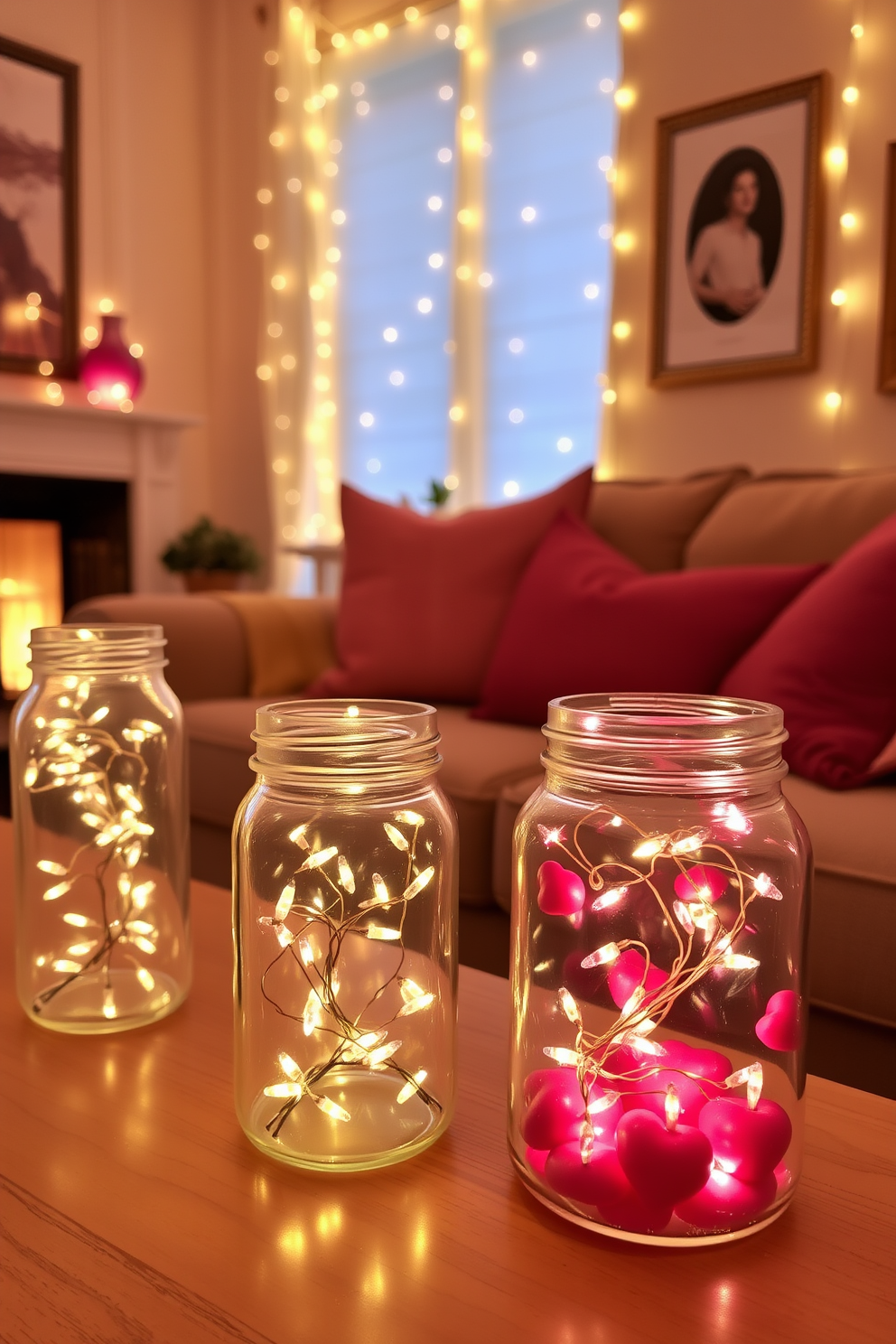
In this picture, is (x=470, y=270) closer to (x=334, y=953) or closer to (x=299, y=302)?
(x=299, y=302)

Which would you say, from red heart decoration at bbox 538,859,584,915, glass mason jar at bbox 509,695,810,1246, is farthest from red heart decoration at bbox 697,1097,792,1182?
red heart decoration at bbox 538,859,584,915

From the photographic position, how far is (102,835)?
78 cm

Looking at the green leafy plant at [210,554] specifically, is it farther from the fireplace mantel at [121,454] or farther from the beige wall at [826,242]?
the beige wall at [826,242]

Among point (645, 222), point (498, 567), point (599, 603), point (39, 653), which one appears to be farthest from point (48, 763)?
point (645, 222)

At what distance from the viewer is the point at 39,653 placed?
2.33 ft

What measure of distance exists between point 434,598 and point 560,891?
5.52 feet

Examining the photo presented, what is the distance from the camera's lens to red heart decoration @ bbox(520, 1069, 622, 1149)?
50 centimetres

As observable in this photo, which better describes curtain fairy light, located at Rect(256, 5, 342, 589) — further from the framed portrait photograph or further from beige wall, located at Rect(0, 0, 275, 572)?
the framed portrait photograph

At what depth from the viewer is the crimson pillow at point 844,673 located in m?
1.43

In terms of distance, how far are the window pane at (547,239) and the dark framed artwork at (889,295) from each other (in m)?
0.89

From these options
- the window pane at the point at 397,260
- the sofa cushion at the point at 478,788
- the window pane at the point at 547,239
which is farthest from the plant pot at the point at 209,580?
the sofa cushion at the point at 478,788

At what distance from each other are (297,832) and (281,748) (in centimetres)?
6

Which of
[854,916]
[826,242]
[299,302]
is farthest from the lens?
[299,302]

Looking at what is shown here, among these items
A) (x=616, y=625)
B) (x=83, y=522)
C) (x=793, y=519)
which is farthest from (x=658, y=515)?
(x=83, y=522)
